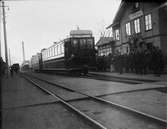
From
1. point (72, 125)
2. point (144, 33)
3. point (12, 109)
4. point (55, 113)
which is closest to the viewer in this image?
point (72, 125)

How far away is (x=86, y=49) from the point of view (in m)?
20.6

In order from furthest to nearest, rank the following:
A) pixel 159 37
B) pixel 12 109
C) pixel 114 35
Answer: pixel 114 35 → pixel 159 37 → pixel 12 109

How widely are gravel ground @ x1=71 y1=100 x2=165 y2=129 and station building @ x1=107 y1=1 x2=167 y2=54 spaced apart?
13.4 meters

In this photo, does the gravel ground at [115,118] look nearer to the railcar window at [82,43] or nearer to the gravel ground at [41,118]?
the gravel ground at [41,118]

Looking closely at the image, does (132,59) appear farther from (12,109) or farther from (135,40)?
(12,109)

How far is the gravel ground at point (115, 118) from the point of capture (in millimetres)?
5000

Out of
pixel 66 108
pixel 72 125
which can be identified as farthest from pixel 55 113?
pixel 72 125

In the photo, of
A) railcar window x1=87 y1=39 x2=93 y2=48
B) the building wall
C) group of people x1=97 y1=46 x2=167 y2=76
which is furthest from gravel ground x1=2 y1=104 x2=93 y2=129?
the building wall

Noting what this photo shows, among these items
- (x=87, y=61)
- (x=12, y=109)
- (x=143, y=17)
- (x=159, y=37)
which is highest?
A: (x=143, y=17)

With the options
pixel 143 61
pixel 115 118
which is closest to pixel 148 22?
pixel 143 61

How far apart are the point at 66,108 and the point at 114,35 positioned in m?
25.6

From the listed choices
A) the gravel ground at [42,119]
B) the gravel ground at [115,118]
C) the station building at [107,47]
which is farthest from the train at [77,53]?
the gravel ground at [115,118]

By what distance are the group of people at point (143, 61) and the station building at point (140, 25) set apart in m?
2.57

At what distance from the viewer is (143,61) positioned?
725 inches
